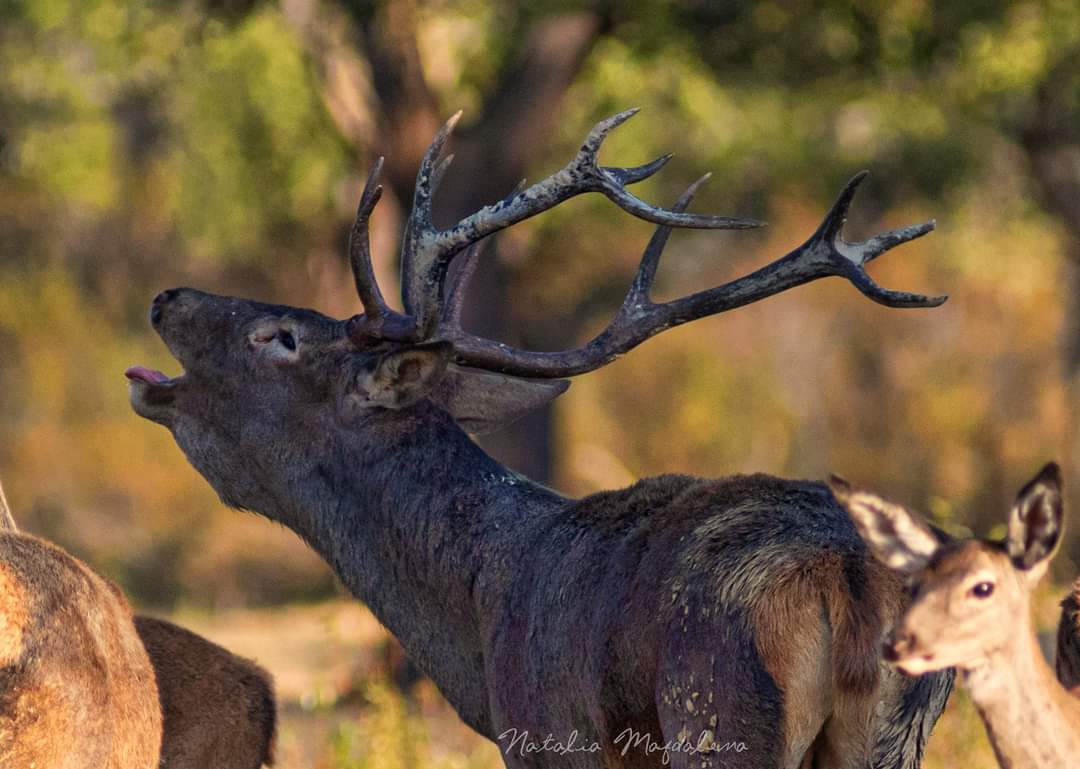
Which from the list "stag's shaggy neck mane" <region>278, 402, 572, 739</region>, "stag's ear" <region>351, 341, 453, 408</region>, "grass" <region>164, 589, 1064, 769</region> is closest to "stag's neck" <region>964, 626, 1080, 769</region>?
"stag's shaggy neck mane" <region>278, 402, 572, 739</region>

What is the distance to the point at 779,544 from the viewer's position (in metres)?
4.56

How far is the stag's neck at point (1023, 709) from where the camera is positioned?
400 centimetres

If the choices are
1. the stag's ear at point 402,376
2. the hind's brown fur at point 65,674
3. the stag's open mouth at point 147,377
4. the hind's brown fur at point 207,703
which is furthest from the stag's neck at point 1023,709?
the stag's open mouth at point 147,377

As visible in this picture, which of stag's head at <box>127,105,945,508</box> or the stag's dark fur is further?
stag's head at <box>127,105,945,508</box>

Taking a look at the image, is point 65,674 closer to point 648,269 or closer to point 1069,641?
point 648,269

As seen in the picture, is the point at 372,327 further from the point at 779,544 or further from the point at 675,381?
the point at 675,381

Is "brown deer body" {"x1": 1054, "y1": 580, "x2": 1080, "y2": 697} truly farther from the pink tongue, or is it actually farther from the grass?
the pink tongue

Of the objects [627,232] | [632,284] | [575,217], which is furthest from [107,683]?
[627,232]

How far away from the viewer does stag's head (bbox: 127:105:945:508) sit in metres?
5.92

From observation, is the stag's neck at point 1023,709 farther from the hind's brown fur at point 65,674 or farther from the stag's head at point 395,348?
the hind's brown fur at point 65,674

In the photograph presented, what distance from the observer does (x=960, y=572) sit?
12.8 feet

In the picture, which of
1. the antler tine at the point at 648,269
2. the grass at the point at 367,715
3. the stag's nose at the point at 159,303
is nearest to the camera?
the antler tine at the point at 648,269

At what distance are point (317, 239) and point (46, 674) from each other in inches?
733

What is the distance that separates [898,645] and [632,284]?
2.66 metres
